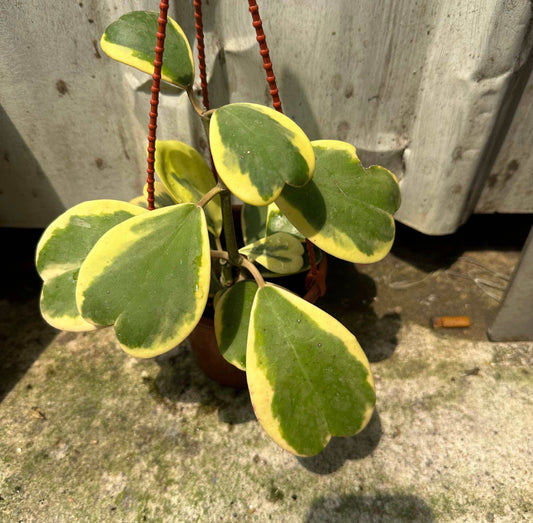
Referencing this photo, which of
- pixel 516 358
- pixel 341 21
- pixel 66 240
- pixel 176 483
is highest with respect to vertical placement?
pixel 341 21

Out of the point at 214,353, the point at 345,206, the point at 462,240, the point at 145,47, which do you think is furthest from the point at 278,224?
the point at 462,240

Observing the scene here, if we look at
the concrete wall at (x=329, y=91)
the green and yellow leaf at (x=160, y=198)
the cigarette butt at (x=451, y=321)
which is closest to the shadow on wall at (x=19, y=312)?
the concrete wall at (x=329, y=91)

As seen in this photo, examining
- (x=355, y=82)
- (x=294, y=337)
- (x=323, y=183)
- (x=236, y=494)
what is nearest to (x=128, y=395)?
(x=236, y=494)

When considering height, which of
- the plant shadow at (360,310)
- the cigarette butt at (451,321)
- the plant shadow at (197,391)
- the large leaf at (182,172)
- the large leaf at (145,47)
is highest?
the large leaf at (145,47)

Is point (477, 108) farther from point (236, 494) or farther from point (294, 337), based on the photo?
point (236, 494)

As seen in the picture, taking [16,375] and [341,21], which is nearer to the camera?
[341,21]

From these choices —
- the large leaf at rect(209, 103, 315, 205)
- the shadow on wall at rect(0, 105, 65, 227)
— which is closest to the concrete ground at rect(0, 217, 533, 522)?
the shadow on wall at rect(0, 105, 65, 227)

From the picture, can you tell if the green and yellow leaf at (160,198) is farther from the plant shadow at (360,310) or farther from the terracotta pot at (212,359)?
the plant shadow at (360,310)

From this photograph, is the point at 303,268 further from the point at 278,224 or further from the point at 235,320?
the point at 235,320
